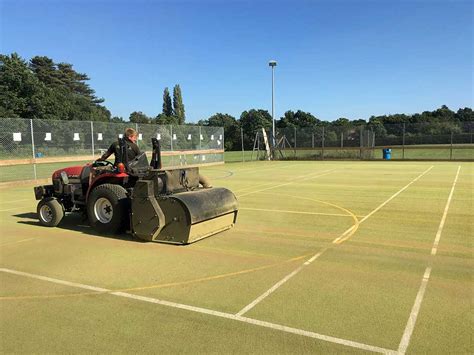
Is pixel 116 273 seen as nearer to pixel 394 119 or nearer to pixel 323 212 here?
pixel 323 212

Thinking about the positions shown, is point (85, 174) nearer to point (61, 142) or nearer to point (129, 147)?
point (129, 147)

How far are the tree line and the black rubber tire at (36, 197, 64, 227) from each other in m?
31.3

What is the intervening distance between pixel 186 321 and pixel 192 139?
25.1 metres

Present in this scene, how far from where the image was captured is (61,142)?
19250 mm

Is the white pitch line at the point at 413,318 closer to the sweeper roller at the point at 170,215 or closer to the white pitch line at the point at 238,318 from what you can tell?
the white pitch line at the point at 238,318

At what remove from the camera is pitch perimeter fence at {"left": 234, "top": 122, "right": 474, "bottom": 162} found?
3341cm

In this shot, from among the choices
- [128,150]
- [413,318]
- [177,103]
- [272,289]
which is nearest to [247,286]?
[272,289]

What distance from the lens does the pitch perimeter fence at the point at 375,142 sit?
1315 inches

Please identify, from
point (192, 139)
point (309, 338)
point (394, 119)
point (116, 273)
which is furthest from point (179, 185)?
point (394, 119)

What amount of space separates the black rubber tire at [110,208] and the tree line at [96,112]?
104 ft

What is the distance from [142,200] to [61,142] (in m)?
14.5

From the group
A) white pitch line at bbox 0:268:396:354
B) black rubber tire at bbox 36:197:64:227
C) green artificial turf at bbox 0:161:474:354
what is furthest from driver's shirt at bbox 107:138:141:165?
white pitch line at bbox 0:268:396:354

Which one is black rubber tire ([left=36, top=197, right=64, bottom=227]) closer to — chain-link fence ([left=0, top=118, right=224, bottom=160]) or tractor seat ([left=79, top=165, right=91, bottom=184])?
tractor seat ([left=79, top=165, right=91, bottom=184])

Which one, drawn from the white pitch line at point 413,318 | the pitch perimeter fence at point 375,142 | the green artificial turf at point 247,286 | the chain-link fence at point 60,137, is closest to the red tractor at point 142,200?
the green artificial turf at point 247,286
